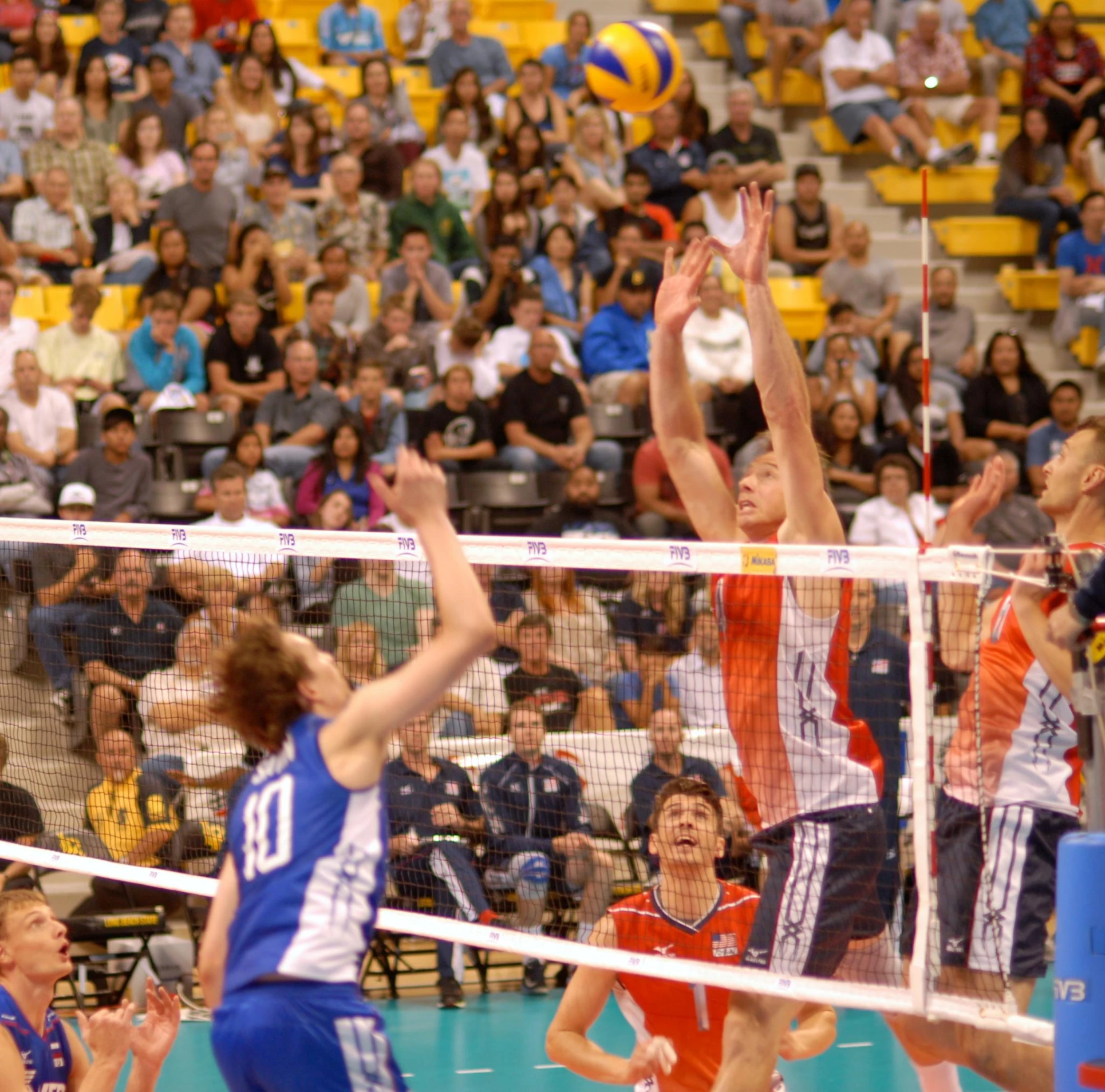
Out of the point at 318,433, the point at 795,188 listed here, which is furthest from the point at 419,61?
the point at 318,433

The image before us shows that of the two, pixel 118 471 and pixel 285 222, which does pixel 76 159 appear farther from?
pixel 118 471

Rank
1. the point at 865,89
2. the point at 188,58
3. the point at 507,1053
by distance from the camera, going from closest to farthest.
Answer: the point at 507,1053 < the point at 188,58 < the point at 865,89

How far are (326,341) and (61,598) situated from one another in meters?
4.22

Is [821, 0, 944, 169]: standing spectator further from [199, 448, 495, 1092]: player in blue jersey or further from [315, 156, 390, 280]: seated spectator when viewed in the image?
[199, 448, 495, 1092]: player in blue jersey

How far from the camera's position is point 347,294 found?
1449cm

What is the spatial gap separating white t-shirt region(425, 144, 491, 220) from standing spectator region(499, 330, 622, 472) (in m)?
2.96

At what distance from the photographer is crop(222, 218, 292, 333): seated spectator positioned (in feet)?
46.8

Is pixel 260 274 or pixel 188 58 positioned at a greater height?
pixel 188 58

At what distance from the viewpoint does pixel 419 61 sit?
18.2m

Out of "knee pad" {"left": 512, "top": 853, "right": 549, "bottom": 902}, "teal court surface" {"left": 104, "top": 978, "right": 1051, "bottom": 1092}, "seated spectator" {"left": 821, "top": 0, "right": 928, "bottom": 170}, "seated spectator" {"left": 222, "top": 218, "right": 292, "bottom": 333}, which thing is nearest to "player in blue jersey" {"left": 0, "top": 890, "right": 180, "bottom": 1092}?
"knee pad" {"left": 512, "top": 853, "right": 549, "bottom": 902}

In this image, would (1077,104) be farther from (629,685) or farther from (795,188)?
(629,685)

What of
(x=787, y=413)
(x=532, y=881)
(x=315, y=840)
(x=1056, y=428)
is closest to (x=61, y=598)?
(x=532, y=881)

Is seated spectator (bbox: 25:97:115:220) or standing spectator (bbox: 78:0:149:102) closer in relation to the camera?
seated spectator (bbox: 25:97:115:220)

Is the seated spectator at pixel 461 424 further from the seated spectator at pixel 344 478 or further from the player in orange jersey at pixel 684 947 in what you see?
the player in orange jersey at pixel 684 947
